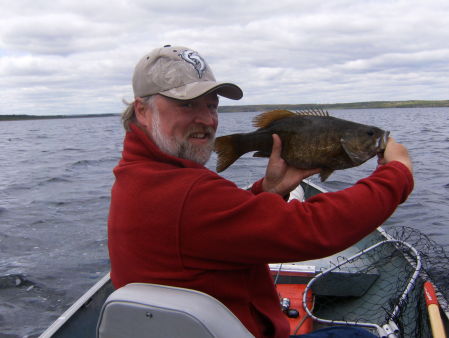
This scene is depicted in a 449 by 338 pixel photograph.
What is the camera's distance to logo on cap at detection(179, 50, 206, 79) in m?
2.58

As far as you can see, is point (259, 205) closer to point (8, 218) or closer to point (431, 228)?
point (431, 228)

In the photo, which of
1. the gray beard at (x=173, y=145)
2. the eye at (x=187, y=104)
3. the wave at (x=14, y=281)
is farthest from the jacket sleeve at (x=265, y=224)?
the wave at (x=14, y=281)

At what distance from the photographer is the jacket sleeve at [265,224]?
200 cm

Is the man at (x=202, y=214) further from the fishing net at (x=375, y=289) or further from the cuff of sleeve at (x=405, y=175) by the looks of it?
the fishing net at (x=375, y=289)

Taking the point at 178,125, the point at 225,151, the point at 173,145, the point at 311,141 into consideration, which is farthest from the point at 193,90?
the point at 311,141

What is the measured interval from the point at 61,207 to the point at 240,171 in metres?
7.93

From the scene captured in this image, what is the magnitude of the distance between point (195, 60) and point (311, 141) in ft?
3.01

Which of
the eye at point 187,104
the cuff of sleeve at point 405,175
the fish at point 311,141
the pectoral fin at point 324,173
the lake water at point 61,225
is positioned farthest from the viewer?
the lake water at point 61,225

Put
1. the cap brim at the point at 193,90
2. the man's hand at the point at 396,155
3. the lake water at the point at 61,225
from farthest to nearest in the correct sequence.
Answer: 1. the lake water at the point at 61,225
2. the cap brim at the point at 193,90
3. the man's hand at the point at 396,155

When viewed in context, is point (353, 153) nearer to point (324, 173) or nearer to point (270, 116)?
point (324, 173)

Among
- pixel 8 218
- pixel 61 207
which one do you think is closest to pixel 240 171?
pixel 61 207

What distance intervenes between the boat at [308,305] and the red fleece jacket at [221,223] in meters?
0.12

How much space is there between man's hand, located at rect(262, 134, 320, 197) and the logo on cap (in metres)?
0.66

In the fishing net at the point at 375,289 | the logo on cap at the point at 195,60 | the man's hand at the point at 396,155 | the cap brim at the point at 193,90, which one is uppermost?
the logo on cap at the point at 195,60
